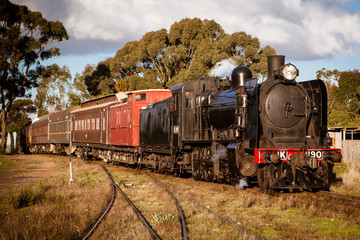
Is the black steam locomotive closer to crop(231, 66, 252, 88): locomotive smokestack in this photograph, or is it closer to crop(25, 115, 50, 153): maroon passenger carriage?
crop(231, 66, 252, 88): locomotive smokestack

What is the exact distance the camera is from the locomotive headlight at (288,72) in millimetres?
10219

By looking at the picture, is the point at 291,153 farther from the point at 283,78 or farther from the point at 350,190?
the point at 350,190

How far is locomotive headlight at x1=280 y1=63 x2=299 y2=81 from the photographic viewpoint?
10.2 meters

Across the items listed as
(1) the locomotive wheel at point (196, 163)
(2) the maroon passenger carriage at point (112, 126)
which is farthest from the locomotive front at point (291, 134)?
(2) the maroon passenger carriage at point (112, 126)

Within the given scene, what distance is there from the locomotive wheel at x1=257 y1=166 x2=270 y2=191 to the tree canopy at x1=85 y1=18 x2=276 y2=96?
28.2 meters

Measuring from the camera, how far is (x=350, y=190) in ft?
37.8

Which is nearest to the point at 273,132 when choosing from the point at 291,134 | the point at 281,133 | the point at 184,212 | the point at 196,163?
the point at 281,133

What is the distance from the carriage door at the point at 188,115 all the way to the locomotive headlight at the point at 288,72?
4341 mm

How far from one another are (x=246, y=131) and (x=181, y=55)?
122 feet

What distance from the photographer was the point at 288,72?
1025 cm

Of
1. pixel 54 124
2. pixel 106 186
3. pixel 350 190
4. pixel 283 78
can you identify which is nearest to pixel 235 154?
pixel 283 78

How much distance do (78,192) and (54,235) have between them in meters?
5.27

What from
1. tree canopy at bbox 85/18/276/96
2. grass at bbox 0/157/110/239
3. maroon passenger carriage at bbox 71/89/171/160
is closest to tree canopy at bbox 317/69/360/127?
tree canopy at bbox 85/18/276/96

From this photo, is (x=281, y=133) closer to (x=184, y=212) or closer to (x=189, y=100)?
(x=184, y=212)
